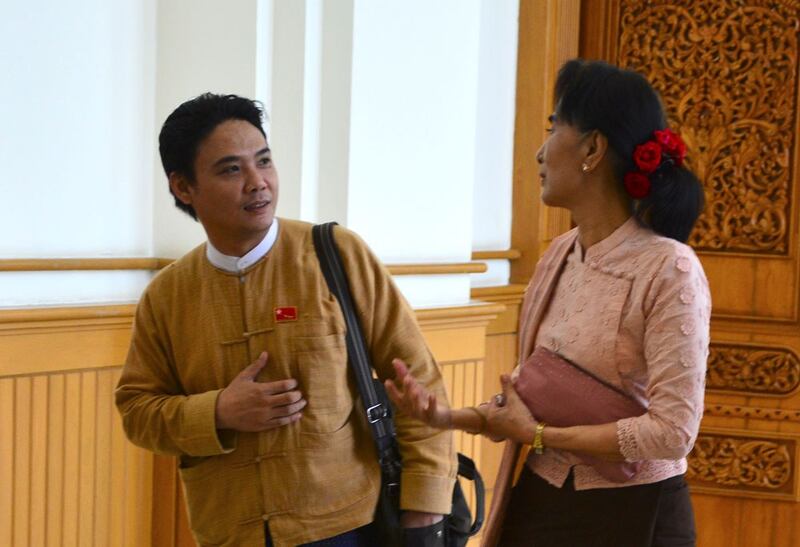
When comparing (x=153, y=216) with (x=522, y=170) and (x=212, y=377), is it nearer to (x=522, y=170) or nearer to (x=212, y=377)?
(x=212, y=377)

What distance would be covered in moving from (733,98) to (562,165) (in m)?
3.10

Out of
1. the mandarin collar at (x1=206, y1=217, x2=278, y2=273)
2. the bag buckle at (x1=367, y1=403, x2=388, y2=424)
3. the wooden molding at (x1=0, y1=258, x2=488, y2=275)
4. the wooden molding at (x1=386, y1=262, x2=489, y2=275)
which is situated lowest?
the bag buckle at (x1=367, y1=403, x2=388, y2=424)

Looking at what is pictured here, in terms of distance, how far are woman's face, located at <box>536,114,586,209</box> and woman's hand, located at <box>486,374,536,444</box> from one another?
0.36m

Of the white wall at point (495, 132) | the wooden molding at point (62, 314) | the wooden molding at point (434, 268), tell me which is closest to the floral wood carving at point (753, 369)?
the white wall at point (495, 132)

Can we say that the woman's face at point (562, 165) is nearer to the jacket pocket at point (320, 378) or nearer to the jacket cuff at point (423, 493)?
→ the jacket pocket at point (320, 378)

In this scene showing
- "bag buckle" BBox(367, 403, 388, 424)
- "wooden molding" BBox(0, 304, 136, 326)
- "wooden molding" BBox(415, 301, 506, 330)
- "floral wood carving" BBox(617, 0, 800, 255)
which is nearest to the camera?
"bag buckle" BBox(367, 403, 388, 424)

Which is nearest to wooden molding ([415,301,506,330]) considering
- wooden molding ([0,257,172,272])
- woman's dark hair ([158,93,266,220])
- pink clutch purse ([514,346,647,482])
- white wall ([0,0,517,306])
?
white wall ([0,0,517,306])

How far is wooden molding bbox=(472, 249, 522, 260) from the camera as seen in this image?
488 centimetres

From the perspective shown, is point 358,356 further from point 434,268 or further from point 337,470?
point 434,268

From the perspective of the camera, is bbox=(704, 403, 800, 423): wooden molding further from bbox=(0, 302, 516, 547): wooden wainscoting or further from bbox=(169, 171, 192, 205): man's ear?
bbox=(169, 171, 192, 205): man's ear

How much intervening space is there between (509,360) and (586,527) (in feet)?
10.1

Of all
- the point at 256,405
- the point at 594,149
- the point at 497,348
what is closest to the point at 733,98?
the point at 497,348

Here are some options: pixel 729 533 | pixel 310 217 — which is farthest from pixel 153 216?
pixel 729 533

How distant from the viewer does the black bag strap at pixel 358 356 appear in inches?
87.2
